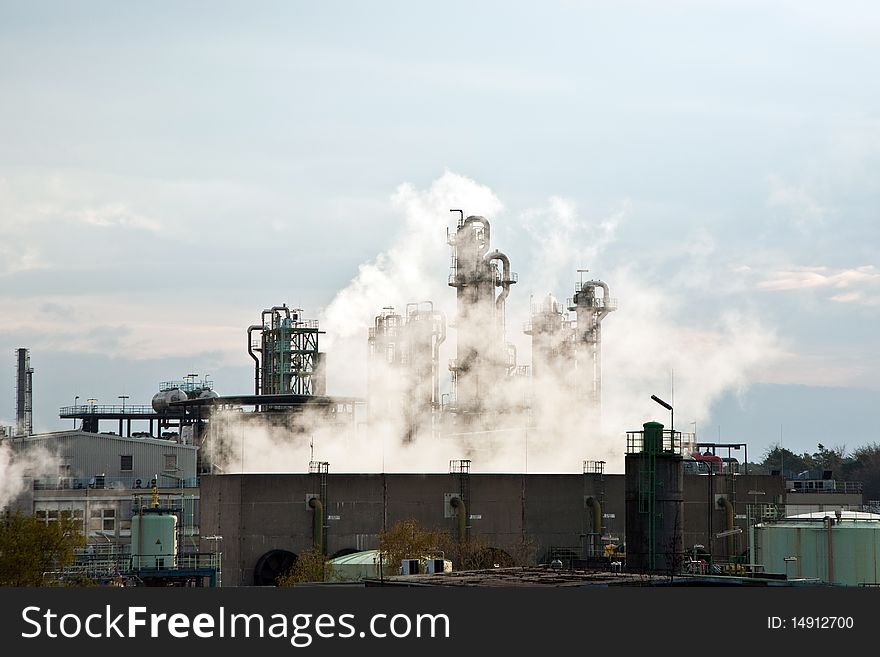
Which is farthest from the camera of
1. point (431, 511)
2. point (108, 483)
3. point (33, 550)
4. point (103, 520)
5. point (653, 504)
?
point (108, 483)

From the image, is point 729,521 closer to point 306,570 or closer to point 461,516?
point 461,516

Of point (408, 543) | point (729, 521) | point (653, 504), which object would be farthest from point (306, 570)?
point (729, 521)

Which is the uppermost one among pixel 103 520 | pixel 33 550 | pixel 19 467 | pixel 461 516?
pixel 19 467

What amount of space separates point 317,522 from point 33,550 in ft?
56.8

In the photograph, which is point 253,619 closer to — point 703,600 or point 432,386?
point 703,600

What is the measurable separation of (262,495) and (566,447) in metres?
26.6

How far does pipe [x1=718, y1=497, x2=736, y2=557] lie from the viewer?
251ft

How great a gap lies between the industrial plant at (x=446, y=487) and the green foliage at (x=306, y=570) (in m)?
2.08

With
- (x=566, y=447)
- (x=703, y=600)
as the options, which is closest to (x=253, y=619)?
(x=703, y=600)

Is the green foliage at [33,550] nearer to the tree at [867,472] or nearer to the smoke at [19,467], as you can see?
the smoke at [19,467]

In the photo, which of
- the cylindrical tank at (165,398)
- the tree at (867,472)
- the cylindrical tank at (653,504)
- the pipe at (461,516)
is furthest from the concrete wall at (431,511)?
the tree at (867,472)

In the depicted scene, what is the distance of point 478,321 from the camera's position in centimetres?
9062

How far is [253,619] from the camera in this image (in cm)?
2809

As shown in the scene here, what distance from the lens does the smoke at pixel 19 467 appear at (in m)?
89.2
